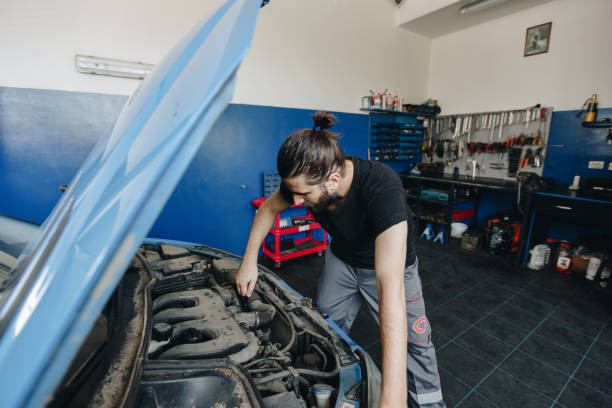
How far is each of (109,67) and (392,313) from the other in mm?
2819

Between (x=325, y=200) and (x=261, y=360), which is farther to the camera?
(x=325, y=200)

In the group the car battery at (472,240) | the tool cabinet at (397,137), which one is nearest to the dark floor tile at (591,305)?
the car battery at (472,240)

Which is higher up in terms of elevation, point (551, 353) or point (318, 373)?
point (318, 373)

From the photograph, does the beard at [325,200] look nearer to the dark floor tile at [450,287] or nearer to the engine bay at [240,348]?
the engine bay at [240,348]

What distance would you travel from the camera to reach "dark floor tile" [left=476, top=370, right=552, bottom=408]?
1.64 m

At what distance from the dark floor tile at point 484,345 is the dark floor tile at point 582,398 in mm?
349

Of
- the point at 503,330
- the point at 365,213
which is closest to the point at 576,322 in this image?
the point at 503,330

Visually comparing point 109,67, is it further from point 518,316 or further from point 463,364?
point 518,316

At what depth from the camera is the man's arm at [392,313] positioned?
0.79 meters

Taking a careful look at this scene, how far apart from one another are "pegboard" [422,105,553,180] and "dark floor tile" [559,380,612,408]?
282 centimetres

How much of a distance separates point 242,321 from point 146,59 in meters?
2.58

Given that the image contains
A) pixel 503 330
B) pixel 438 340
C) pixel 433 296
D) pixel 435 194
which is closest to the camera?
pixel 438 340

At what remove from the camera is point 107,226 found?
381 millimetres

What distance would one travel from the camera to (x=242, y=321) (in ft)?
3.47
